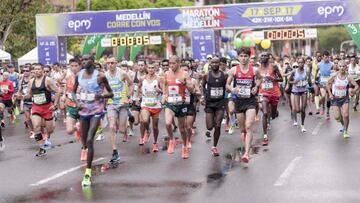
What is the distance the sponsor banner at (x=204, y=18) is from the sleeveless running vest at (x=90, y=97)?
18916 millimetres

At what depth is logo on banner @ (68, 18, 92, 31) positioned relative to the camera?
31.0 meters

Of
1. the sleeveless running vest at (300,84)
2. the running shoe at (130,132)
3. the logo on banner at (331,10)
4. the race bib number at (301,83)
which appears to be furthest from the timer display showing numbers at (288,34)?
the running shoe at (130,132)

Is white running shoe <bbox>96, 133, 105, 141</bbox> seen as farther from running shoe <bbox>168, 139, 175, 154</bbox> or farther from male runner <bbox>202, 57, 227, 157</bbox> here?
male runner <bbox>202, 57, 227, 157</bbox>

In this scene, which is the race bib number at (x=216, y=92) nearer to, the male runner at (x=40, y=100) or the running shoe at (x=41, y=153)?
the male runner at (x=40, y=100)

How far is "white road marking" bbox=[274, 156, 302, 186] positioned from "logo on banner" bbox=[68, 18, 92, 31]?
20.3 metres

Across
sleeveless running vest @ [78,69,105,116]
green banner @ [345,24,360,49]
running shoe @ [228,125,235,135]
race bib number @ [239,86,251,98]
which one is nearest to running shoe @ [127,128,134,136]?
running shoe @ [228,125,235,135]

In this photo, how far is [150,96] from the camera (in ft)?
46.5

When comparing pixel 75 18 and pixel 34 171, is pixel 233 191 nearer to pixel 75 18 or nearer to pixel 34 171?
pixel 34 171

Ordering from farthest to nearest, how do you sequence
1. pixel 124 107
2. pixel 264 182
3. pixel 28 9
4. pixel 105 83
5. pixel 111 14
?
pixel 28 9 < pixel 111 14 < pixel 124 107 < pixel 105 83 < pixel 264 182

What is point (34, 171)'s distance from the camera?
455 inches

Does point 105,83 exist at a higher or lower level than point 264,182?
higher

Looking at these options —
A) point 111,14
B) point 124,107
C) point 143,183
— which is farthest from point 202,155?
point 111,14

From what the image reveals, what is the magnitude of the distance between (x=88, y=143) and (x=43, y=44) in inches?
889

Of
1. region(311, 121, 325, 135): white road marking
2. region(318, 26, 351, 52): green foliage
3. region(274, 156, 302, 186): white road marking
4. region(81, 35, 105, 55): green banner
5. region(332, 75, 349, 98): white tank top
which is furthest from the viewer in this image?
region(318, 26, 351, 52): green foliage
